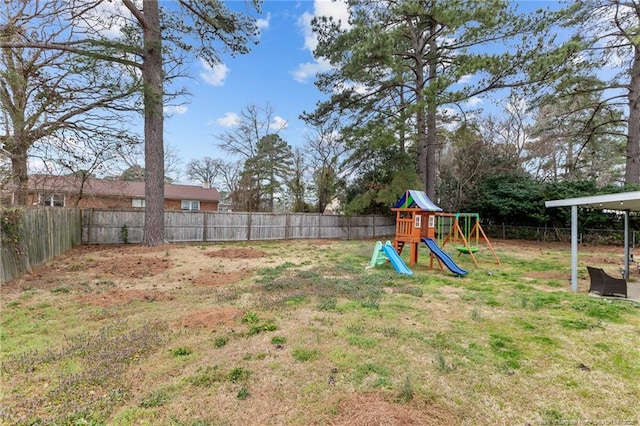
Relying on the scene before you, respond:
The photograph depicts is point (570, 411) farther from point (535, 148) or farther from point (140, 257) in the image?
point (535, 148)

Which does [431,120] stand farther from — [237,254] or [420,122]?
[237,254]

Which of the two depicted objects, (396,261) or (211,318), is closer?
(211,318)

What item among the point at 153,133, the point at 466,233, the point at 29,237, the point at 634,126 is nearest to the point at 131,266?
the point at 29,237

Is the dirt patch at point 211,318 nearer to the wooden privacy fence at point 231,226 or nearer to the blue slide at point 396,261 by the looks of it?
the blue slide at point 396,261

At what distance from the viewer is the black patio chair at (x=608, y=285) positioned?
538 centimetres

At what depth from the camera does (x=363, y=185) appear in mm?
17109

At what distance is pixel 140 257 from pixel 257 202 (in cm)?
1417

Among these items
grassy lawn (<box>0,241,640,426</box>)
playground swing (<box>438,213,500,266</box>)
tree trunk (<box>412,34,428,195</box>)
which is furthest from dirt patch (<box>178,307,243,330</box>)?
tree trunk (<box>412,34,428,195</box>)

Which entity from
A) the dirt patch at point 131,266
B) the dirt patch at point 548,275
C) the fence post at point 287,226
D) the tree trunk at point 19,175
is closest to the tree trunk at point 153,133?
the dirt patch at point 131,266

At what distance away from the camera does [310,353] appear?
3.08 meters

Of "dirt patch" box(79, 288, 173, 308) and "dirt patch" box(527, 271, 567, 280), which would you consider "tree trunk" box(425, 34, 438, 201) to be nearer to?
"dirt patch" box(527, 271, 567, 280)

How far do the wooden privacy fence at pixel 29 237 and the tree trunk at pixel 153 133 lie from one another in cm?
221

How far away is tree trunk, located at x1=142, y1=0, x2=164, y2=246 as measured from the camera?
9453 mm

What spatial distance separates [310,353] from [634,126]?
60.5ft
